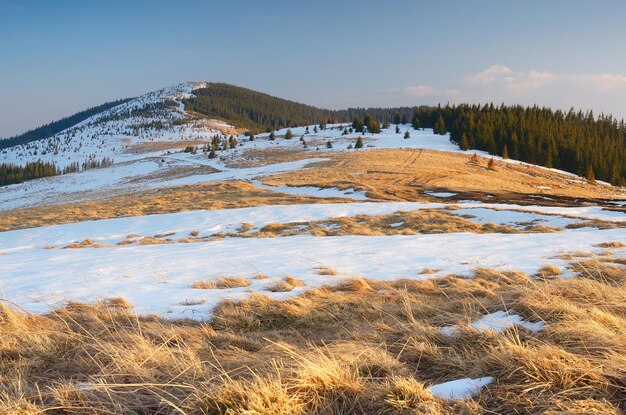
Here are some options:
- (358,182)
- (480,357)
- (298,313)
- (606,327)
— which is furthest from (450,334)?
(358,182)

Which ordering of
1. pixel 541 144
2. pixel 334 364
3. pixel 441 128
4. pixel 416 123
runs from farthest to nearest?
pixel 416 123
pixel 441 128
pixel 541 144
pixel 334 364

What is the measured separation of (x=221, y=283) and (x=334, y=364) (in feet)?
13.7

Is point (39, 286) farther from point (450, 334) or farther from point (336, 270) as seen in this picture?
point (450, 334)

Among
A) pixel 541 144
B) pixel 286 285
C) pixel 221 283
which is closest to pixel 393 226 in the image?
pixel 286 285

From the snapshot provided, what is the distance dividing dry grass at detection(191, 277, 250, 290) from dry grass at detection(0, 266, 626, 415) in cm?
167

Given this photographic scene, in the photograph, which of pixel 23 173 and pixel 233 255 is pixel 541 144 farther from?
pixel 23 173

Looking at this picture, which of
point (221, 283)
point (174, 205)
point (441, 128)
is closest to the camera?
point (221, 283)

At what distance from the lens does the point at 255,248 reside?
1002 centimetres

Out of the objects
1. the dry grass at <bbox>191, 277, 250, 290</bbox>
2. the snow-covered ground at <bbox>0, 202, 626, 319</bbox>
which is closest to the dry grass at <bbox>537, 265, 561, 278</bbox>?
the snow-covered ground at <bbox>0, 202, 626, 319</bbox>

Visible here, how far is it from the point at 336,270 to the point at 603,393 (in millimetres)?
5141

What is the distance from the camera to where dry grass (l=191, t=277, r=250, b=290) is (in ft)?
19.5

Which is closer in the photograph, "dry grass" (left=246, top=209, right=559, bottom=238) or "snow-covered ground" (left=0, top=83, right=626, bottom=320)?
"snow-covered ground" (left=0, top=83, right=626, bottom=320)

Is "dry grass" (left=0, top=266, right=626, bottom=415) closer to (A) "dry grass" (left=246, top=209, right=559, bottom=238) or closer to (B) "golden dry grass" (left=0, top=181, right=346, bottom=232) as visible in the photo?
(A) "dry grass" (left=246, top=209, right=559, bottom=238)

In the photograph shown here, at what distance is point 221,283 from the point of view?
20.3ft
